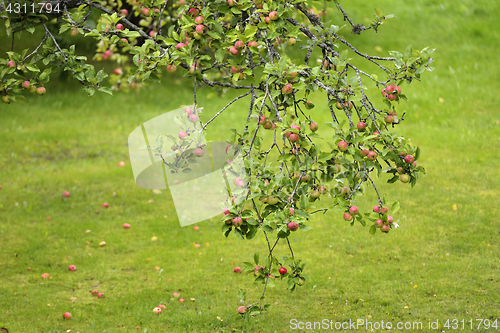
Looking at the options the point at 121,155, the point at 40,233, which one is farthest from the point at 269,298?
the point at 121,155

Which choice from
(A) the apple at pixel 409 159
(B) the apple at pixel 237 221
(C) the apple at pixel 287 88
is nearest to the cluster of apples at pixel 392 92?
(A) the apple at pixel 409 159

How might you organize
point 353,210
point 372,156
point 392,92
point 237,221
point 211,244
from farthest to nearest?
point 211,244 < point 392,92 < point 353,210 < point 372,156 < point 237,221

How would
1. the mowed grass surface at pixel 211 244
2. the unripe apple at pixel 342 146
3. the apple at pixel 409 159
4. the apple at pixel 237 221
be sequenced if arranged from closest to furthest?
1. the apple at pixel 237 221
2. the unripe apple at pixel 342 146
3. the apple at pixel 409 159
4. the mowed grass surface at pixel 211 244

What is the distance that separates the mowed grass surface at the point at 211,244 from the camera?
421 centimetres

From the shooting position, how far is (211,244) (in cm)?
556

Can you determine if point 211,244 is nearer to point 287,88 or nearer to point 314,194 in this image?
point 314,194

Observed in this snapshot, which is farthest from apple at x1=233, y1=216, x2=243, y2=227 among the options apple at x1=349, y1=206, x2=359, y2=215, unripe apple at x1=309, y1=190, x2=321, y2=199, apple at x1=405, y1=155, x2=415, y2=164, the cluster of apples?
the cluster of apples

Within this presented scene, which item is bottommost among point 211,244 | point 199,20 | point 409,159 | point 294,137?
point 211,244

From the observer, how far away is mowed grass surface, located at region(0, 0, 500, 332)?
4.21 m

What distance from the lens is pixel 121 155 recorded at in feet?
26.9

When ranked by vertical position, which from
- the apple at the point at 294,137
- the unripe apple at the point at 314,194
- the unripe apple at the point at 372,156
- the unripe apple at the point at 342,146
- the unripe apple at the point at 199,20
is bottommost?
the unripe apple at the point at 314,194

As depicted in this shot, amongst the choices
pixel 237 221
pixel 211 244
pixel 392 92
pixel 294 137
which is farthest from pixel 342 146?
pixel 211 244

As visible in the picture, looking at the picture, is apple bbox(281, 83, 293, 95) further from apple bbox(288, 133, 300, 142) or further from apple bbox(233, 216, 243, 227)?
apple bbox(233, 216, 243, 227)

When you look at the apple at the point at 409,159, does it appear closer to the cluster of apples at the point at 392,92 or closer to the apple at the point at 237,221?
the cluster of apples at the point at 392,92
